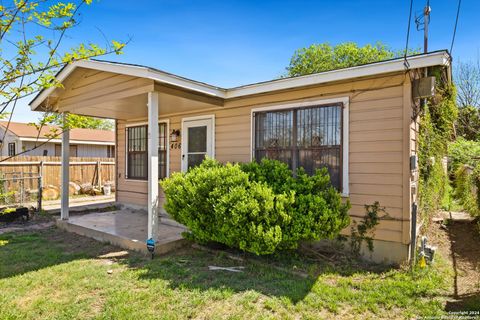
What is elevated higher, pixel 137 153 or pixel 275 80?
pixel 275 80

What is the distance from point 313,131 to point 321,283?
2417mm

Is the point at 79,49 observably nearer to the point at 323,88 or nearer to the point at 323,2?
the point at 323,88

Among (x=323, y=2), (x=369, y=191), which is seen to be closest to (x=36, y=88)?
(x=369, y=191)

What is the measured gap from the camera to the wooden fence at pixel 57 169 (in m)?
11.0

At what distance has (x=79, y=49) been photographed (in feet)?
7.36

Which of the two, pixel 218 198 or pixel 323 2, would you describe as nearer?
pixel 218 198

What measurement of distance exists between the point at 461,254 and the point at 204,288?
4273 millimetres

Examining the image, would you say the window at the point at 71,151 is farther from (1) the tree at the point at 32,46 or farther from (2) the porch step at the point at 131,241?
(1) the tree at the point at 32,46

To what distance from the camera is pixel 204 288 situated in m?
3.40

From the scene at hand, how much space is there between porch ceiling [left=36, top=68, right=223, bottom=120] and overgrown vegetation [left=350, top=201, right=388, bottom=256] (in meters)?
3.43

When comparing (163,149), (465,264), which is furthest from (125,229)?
(465,264)

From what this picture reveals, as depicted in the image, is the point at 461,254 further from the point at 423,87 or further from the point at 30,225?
the point at 30,225

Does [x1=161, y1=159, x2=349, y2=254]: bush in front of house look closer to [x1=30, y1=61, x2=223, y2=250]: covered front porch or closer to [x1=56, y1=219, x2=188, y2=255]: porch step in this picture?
[x1=56, y1=219, x2=188, y2=255]: porch step

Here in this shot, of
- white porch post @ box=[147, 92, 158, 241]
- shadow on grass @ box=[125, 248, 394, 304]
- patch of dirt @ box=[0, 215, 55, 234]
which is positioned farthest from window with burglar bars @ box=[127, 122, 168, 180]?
shadow on grass @ box=[125, 248, 394, 304]
